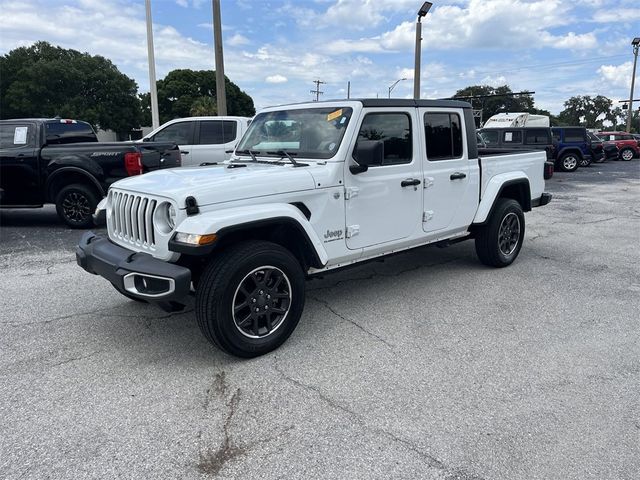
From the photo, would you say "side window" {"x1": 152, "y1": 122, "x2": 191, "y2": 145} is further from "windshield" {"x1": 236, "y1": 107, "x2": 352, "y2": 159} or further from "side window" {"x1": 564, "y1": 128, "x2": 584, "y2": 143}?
"side window" {"x1": 564, "y1": 128, "x2": 584, "y2": 143}

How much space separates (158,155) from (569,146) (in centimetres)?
1789

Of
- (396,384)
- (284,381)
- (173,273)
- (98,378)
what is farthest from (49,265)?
(396,384)

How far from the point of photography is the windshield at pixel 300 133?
4.17 metres

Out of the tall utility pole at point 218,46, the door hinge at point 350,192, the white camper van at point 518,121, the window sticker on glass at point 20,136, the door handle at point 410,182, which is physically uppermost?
the tall utility pole at point 218,46


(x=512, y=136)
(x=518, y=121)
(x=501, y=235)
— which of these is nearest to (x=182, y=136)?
(x=501, y=235)

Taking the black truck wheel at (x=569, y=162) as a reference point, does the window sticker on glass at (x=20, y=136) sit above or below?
above

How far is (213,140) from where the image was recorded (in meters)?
10.7

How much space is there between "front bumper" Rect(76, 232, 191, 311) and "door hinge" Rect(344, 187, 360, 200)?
1.49m

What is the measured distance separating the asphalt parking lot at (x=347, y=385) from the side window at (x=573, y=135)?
1709cm

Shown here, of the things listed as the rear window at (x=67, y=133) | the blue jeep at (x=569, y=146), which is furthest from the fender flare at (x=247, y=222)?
the blue jeep at (x=569, y=146)

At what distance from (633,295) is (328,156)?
3471mm

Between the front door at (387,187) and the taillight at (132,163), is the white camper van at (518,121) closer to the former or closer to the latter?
the taillight at (132,163)

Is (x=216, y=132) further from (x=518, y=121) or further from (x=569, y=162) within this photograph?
(x=518, y=121)

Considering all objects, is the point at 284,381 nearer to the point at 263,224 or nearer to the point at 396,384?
the point at 396,384
